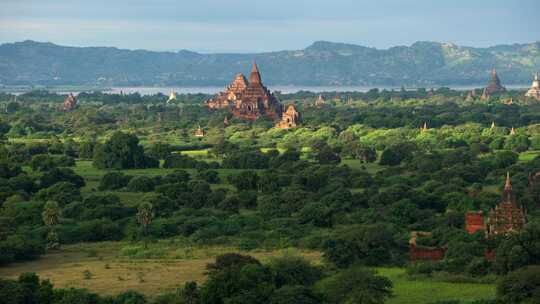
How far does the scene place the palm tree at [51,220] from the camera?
53.4m

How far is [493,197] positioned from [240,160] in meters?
27.2

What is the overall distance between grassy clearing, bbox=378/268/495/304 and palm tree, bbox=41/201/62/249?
1591 cm

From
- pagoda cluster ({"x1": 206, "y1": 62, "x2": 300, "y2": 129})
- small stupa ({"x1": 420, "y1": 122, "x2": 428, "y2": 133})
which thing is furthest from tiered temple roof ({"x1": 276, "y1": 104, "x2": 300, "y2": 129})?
small stupa ({"x1": 420, "y1": 122, "x2": 428, "y2": 133})

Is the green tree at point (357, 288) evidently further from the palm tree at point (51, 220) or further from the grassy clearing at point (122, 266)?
the palm tree at point (51, 220)

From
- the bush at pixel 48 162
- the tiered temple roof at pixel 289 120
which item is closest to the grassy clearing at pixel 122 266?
the bush at pixel 48 162

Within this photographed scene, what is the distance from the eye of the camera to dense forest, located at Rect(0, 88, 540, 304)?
1619 inches

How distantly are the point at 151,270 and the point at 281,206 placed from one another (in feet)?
51.6

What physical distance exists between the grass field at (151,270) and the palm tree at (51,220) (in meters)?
0.59

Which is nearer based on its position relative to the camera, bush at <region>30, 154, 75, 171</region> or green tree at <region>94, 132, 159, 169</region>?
bush at <region>30, 154, 75, 171</region>

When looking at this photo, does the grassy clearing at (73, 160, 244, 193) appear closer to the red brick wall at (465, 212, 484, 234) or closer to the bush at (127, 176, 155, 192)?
the bush at (127, 176, 155, 192)

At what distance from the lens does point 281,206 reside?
62.6 meters

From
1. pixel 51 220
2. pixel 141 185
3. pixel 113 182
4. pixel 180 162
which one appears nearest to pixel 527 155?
pixel 180 162

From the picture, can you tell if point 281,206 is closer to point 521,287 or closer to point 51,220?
point 51,220

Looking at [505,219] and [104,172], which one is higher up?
[505,219]
